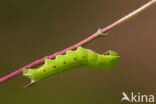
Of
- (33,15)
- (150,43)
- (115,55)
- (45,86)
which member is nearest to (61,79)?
(45,86)

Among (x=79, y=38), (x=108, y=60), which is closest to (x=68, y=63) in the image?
(x=108, y=60)

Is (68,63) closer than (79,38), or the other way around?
(68,63)

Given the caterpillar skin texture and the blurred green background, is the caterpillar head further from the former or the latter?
the blurred green background

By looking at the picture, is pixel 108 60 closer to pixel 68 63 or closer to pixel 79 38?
pixel 68 63

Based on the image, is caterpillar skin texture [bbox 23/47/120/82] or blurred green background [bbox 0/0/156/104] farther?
blurred green background [bbox 0/0/156/104]

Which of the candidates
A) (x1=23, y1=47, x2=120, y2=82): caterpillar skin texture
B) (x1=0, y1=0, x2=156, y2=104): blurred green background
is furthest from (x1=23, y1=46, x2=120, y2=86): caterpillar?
(x1=0, y1=0, x2=156, y2=104): blurred green background

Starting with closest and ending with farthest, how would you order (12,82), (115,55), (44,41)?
(115,55)
(12,82)
(44,41)

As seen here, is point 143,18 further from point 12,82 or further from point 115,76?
point 12,82

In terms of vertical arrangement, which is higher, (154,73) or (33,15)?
(33,15)
